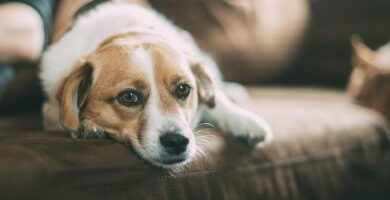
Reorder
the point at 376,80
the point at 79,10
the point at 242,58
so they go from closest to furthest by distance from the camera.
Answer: the point at 79,10
the point at 376,80
the point at 242,58

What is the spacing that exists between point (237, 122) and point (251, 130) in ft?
0.20

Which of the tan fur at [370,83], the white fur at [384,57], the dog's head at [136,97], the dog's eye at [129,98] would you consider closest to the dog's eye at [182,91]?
the dog's head at [136,97]

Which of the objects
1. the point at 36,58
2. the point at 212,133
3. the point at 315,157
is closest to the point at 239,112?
the point at 212,133

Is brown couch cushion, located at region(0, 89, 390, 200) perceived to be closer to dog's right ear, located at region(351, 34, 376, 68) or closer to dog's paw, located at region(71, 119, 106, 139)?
dog's paw, located at region(71, 119, 106, 139)

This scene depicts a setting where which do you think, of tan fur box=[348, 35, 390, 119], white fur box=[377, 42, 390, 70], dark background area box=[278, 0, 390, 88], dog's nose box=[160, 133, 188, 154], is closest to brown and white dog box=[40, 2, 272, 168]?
dog's nose box=[160, 133, 188, 154]

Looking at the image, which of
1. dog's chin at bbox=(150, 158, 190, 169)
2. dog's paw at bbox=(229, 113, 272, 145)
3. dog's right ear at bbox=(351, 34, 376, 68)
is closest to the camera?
dog's chin at bbox=(150, 158, 190, 169)

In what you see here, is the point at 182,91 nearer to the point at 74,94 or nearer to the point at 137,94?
the point at 137,94

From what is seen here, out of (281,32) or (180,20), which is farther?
(281,32)

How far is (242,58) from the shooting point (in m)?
2.53

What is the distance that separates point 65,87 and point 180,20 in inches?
41.6

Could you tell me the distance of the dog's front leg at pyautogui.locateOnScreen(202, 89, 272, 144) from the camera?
61.4 inches

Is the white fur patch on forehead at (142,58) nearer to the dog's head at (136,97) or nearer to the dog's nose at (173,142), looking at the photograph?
the dog's head at (136,97)

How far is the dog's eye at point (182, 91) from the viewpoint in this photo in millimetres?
1483

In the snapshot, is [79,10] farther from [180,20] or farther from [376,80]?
[376,80]
